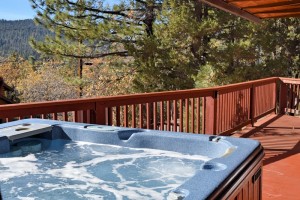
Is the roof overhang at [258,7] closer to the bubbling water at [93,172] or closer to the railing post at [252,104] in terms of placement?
the railing post at [252,104]

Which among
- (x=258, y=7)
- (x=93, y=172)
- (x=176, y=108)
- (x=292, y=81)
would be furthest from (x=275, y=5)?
(x=93, y=172)

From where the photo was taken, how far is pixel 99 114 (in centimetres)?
346

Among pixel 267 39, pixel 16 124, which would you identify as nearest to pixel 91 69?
pixel 267 39

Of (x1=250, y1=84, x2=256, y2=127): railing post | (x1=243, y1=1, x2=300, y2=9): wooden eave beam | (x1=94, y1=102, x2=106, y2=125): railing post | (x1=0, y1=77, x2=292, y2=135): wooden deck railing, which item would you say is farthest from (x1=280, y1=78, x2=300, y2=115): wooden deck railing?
(x1=94, y1=102, x2=106, y2=125): railing post

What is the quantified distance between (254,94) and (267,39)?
524cm

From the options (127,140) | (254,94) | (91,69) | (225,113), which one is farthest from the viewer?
(91,69)

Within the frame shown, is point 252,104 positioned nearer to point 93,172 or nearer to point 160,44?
point 93,172

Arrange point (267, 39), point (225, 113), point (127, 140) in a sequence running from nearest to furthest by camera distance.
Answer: point (127, 140) < point (225, 113) < point (267, 39)

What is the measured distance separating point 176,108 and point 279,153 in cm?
149

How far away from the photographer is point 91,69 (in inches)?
546

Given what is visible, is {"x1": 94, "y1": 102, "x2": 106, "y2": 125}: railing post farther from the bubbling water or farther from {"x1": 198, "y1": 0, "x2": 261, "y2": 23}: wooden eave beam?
{"x1": 198, "y1": 0, "x2": 261, "y2": 23}: wooden eave beam

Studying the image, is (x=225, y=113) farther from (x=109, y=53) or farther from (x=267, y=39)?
(x=109, y=53)

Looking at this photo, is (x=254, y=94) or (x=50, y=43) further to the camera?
(x=50, y=43)

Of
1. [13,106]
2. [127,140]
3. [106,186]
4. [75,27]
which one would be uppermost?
[75,27]
